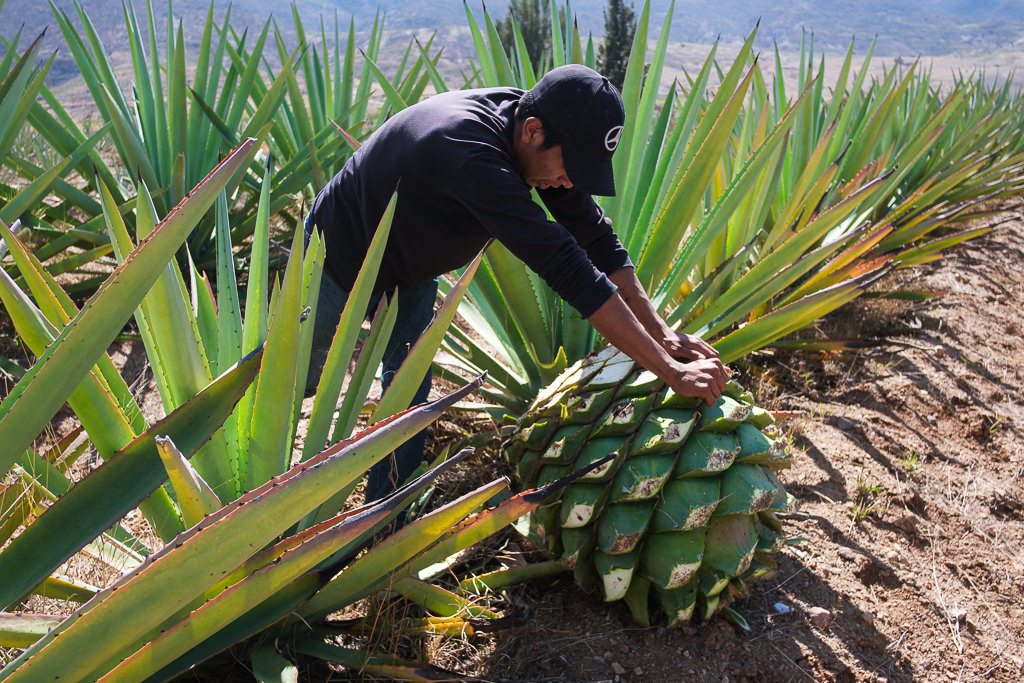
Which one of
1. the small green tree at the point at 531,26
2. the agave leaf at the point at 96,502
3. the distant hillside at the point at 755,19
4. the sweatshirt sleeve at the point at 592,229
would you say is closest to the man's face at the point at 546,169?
the sweatshirt sleeve at the point at 592,229

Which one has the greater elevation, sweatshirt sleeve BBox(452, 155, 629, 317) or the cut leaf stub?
sweatshirt sleeve BBox(452, 155, 629, 317)

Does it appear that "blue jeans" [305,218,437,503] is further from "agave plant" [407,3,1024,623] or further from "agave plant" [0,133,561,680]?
"agave plant" [0,133,561,680]

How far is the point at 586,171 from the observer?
58.6 inches

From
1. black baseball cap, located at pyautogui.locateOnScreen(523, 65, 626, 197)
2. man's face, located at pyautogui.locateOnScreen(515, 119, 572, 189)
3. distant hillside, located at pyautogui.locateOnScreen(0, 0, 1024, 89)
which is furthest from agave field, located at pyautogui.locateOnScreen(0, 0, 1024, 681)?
distant hillside, located at pyautogui.locateOnScreen(0, 0, 1024, 89)

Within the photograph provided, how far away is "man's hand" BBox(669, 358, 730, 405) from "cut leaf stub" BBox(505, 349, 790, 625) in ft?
0.14

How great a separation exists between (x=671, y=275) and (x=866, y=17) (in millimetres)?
128184

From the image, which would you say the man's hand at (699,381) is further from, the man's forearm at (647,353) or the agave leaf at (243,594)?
the agave leaf at (243,594)

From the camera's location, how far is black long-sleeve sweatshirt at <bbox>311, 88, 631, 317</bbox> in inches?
56.4

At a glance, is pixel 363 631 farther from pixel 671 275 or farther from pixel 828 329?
pixel 828 329

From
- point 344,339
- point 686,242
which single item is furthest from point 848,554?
point 344,339

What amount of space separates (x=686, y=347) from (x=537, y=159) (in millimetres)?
517

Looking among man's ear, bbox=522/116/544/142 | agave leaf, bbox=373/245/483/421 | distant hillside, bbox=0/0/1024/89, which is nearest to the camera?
agave leaf, bbox=373/245/483/421

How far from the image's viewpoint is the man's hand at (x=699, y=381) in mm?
1418

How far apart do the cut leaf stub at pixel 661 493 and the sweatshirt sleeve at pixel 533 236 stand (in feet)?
0.75
